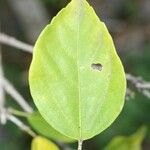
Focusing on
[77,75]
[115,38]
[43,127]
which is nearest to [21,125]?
[43,127]

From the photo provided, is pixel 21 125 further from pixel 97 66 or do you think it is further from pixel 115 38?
pixel 115 38

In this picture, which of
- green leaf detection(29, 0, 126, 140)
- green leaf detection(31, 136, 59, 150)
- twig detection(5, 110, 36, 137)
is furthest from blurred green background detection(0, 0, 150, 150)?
green leaf detection(29, 0, 126, 140)

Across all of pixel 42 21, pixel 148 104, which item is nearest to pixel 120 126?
pixel 148 104

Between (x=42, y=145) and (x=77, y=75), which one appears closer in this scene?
(x=77, y=75)

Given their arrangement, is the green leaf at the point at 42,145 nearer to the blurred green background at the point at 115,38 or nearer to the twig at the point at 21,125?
the twig at the point at 21,125

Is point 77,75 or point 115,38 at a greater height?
point 115,38

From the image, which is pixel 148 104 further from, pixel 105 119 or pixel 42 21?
pixel 105 119
